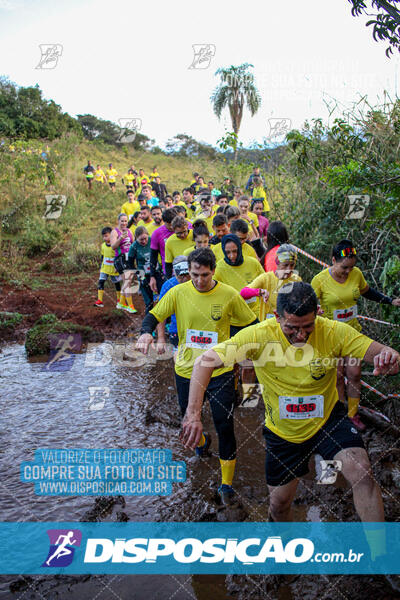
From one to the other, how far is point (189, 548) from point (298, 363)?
5.79ft

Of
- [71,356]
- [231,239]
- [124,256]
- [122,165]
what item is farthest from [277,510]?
[122,165]

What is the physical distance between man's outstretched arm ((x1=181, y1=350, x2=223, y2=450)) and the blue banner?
1.09m

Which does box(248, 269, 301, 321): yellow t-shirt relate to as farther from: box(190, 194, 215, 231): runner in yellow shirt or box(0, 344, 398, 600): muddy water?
box(190, 194, 215, 231): runner in yellow shirt

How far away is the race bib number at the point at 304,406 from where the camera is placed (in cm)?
301

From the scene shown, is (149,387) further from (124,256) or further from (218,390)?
(124,256)

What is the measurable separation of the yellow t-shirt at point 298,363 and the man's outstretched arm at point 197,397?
78 millimetres

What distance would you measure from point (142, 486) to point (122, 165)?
3264 cm

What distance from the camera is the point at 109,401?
20.8ft

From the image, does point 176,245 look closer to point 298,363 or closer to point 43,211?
point 298,363

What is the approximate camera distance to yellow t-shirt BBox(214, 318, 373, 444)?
2.96 meters

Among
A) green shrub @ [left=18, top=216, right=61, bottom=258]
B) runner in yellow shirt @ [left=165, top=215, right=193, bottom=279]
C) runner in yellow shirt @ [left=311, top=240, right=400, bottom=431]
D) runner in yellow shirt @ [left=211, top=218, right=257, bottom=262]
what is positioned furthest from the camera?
green shrub @ [left=18, top=216, right=61, bottom=258]

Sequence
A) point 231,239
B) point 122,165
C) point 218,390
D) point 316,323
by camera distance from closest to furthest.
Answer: point 316,323
point 218,390
point 231,239
point 122,165

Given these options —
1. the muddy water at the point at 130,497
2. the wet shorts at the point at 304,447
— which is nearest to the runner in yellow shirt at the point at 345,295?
the muddy water at the point at 130,497

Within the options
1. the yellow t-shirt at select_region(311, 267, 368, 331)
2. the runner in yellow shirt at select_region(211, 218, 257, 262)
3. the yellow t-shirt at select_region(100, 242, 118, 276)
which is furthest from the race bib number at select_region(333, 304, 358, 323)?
the yellow t-shirt at select_region(100, 242, 118, 276)
